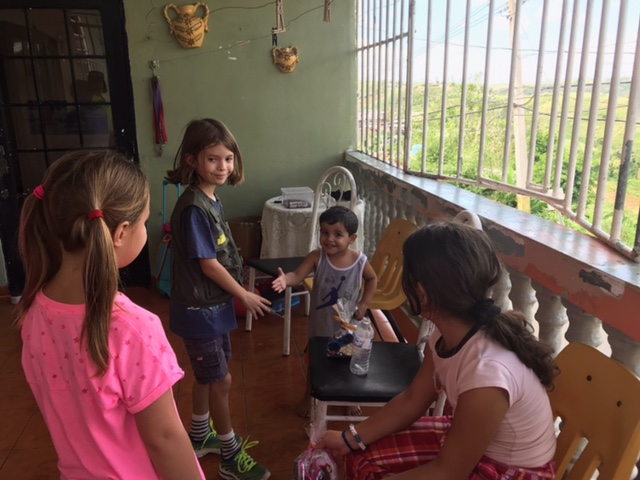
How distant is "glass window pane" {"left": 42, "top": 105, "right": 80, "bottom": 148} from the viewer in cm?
348

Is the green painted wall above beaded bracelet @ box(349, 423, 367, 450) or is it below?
above

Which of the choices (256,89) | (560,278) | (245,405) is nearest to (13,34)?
(256,89)

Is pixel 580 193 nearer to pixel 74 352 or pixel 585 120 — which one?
pixel 585 120

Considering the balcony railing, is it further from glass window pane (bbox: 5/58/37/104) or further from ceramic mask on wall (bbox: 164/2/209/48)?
glass window pane (bbox: 5/58/37/104)

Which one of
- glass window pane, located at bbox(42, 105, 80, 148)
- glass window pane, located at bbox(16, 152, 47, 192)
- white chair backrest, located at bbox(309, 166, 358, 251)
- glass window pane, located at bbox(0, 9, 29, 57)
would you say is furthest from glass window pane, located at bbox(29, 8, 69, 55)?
white chair backrest, located at bbox(309, 166, 358, 251)

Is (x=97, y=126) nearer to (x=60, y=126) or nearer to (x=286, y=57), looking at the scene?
(x=60, y=126)

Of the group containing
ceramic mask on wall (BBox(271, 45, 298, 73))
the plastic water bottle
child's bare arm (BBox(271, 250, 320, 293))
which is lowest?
the plastic water bottle

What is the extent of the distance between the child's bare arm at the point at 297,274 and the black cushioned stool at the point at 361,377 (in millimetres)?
249

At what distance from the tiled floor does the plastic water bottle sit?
594mm

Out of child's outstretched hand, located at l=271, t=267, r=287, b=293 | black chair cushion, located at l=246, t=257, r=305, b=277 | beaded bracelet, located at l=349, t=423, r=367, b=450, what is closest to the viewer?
beaded bracelet, located at l=349, t=423, r=367, b=450

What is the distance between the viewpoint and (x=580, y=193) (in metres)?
1.38

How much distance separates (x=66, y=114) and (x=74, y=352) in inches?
123

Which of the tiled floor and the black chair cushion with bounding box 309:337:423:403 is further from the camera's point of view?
the tiled floor

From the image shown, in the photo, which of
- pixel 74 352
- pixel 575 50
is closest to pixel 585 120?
pixel 575 50
